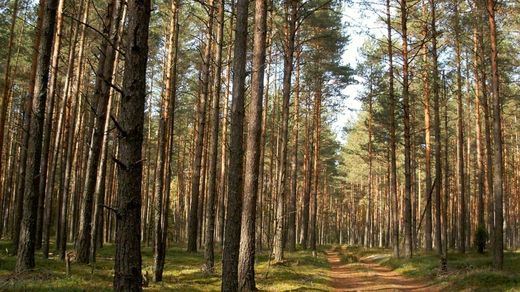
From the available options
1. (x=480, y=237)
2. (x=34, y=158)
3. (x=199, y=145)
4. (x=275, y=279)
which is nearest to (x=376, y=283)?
(x=275, y=279)

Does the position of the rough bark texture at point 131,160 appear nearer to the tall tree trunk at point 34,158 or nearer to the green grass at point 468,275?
the tall tree trunk at point 34,158

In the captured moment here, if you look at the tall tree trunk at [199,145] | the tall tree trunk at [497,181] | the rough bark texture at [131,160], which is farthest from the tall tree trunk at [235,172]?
the tall tree trunk at [497,181]

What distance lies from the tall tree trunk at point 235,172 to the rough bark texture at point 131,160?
3.65 meters

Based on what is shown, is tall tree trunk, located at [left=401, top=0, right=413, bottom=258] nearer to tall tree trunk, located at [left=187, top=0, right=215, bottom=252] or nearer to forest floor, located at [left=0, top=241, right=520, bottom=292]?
forest floor, located at [left=0, top=241, right=520, bottom=292]

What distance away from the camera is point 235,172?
25.7ft

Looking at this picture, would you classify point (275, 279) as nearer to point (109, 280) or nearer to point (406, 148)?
point (109, 280)

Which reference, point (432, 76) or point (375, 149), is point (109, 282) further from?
point (375, 149)

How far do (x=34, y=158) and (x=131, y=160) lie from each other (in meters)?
6.40

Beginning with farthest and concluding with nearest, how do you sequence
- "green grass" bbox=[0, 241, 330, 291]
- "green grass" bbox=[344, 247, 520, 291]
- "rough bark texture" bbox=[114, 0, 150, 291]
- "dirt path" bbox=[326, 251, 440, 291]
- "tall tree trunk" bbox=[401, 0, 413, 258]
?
"tall tree trunk" bbox=[401, 0, 413, 258], "dirt path" bbox=[326, 251, 440, 291], "green grass" bbox=[344, 247, 520, 291], "green grass" bbox=[0, 241, 330, 291], "rough bark texture" bbox=[114, 0, 150, 291]

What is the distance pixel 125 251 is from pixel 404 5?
18.3 meters

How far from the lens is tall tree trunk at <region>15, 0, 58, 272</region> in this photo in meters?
9.01

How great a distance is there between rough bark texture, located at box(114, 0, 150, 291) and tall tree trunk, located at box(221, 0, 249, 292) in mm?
3647

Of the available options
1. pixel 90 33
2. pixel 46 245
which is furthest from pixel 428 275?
pixel 90 33

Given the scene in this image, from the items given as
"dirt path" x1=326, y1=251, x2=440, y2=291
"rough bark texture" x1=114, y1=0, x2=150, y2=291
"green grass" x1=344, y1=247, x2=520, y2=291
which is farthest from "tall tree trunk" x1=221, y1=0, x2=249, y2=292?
"green grass" x1=344, y1=247, x2=520, y2=291
